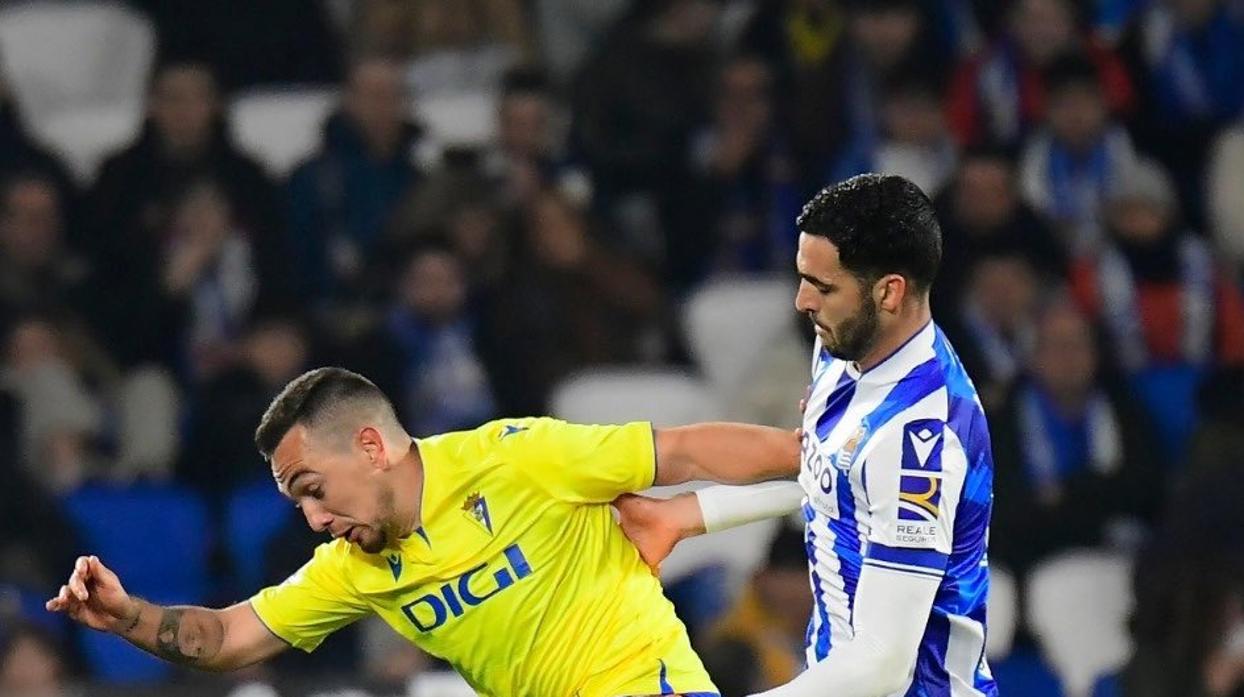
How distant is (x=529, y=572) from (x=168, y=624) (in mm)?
719

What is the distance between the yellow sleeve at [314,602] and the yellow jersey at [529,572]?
52 millimetres

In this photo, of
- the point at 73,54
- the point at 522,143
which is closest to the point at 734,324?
the point at 522,143

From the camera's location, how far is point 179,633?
4.71 meters

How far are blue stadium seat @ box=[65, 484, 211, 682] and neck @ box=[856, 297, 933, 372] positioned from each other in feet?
14.1

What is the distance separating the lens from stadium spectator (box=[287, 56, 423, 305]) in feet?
29.8

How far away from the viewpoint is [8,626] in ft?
24.1

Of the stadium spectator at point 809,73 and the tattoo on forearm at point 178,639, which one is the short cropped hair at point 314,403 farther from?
the stadium spectator at point 809,73

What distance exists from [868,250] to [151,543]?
15.0 feet

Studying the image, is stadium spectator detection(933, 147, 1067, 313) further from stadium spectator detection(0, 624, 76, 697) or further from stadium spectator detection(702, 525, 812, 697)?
stadium spectator detection(0, 624, 76, 697)

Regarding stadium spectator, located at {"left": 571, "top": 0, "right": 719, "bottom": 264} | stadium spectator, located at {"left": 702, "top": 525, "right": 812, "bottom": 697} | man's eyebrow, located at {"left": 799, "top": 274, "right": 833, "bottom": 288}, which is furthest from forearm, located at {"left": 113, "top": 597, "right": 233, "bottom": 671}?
stadium spectator, located at {"left": 571, "top": 0, "right": 719, "bottom": 264}

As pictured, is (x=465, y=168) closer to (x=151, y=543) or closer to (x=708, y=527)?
(x=151, y=543)

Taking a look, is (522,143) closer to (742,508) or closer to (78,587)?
(742,508)

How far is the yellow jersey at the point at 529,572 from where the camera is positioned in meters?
4.66

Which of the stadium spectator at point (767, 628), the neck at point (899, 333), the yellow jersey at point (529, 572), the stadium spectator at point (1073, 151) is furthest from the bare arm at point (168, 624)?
the stadium spectator at point (1073, 151)
